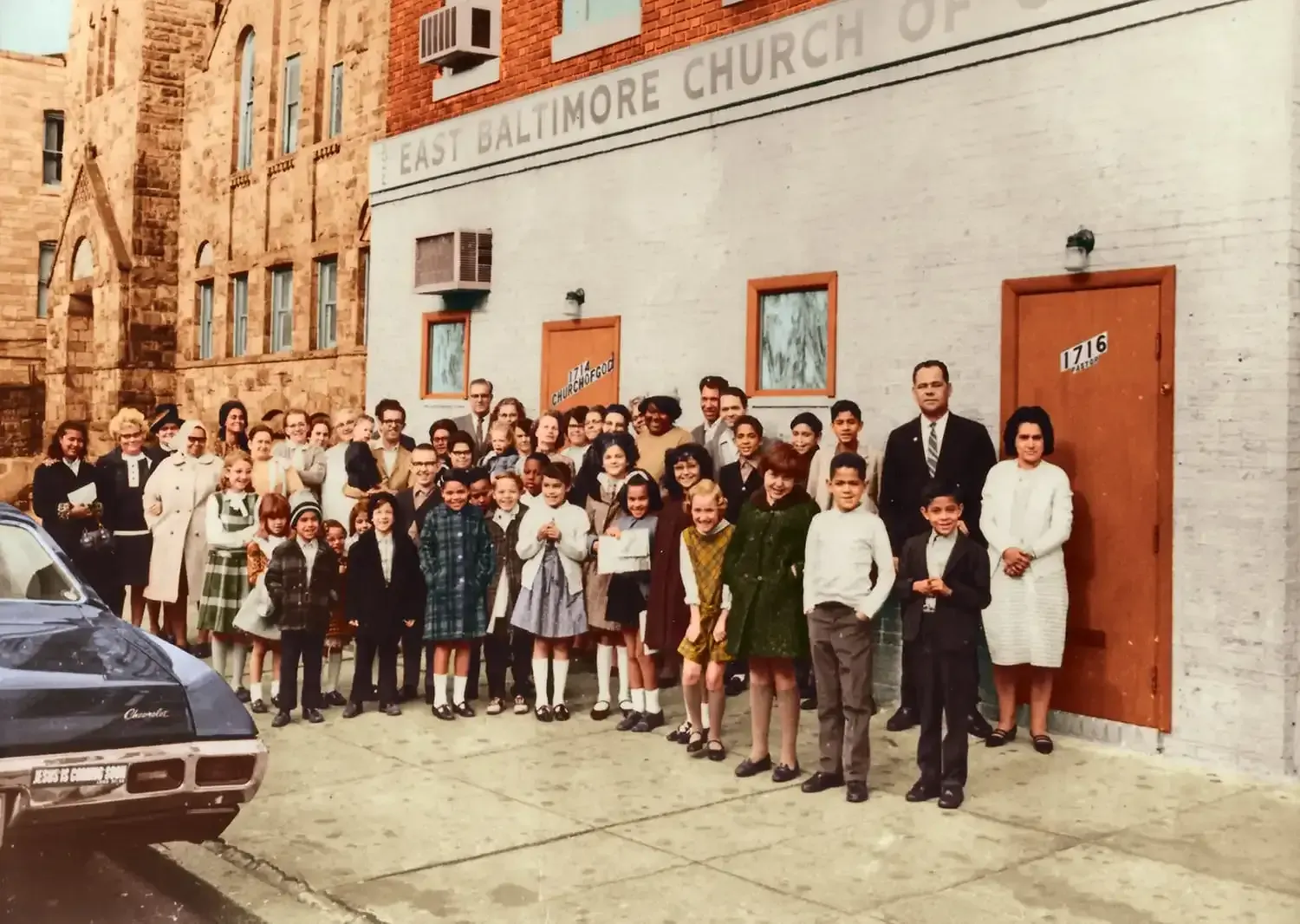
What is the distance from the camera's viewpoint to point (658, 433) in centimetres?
972

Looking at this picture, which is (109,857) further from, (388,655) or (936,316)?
(936,316)

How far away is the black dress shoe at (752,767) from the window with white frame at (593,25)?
21.2 feet

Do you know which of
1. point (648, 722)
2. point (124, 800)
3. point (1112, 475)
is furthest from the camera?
point (648, 722)

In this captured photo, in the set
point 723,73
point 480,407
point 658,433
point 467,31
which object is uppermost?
point 467,31

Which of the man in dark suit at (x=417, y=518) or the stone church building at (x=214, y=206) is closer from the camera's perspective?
the man in dark suit at (x=417, y=518)

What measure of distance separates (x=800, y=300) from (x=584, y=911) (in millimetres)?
5727

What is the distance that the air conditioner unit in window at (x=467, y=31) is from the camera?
13.1 metres

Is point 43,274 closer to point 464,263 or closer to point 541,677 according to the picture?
point 464,263

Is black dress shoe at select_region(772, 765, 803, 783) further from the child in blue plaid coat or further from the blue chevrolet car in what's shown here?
the blue chevrolet car

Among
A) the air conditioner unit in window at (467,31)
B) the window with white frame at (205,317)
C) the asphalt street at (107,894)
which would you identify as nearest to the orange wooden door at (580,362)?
the air conditioner unit in window at (467,31)

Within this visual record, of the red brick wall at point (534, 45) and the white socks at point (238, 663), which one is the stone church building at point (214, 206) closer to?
the red brick wall at point (534, 45)

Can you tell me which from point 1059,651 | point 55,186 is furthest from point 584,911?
point 55,186

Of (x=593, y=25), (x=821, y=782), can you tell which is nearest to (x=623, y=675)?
(x=821, y=782)

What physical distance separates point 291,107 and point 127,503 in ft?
41.3
